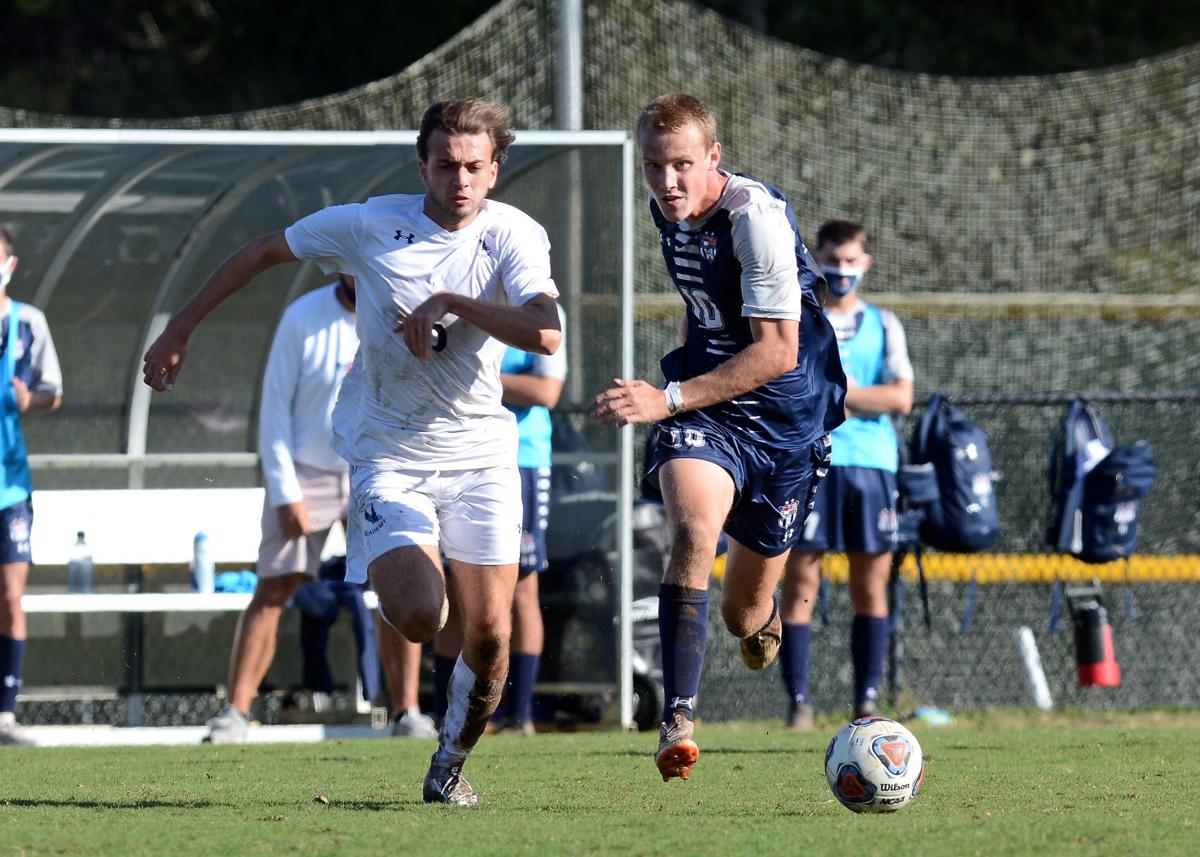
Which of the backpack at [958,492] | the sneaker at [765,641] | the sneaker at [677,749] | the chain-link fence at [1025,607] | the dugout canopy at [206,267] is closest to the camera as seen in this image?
the sneaker at [677,749]

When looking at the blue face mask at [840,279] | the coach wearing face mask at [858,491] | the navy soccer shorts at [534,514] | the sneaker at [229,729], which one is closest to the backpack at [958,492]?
the coach wearing face mask at [858,491]

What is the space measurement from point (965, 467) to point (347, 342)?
3.07 meters

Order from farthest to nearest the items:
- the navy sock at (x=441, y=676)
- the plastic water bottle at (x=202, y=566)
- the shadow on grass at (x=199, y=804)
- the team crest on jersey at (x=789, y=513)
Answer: the plastic water bottle at (x=202, y=566) < the navy sock at (x=441, y=676) < the team crest on jersey at (x=789, y=513) < the shadow on grass at (x=199, y=804)

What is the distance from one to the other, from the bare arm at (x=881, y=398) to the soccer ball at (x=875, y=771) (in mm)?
3510

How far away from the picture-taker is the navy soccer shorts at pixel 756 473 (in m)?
6.38

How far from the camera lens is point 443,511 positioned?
6.15m

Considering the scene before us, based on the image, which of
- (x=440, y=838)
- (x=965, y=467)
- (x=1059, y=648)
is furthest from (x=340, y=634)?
(x=440, y=838)

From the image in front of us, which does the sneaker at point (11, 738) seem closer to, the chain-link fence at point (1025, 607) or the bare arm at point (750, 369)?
the chain-link fence at point (1025, 607)

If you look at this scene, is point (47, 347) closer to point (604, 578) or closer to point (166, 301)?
point (166, 301)

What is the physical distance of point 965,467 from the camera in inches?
388

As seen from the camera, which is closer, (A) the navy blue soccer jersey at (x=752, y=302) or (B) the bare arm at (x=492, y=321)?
(B) the bare arm at (x=492, y=321)

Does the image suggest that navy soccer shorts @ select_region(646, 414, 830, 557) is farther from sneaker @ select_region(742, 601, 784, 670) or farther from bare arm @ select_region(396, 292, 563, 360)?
bare arm @ select_region(396, 292, 563, 360)

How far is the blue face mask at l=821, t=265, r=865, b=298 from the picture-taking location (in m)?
9.27

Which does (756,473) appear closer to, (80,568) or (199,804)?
(199,804)
